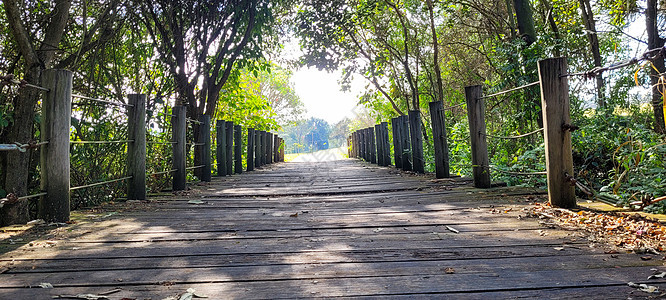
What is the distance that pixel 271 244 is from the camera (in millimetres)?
2158

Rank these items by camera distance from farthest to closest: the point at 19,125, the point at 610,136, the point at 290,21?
the point at 290,21 < the point at 610,136 < the point at 19,125

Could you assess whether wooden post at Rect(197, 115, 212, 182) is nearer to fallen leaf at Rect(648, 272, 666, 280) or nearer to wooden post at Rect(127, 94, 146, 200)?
wooden post at Rect(127, 94, 146, 200)

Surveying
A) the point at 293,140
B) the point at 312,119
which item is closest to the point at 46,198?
the point at 293,140

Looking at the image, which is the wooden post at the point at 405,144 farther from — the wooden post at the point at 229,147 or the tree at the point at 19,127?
the tree at the point at 19,127

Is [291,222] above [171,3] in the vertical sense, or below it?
below

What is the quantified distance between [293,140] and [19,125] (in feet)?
333

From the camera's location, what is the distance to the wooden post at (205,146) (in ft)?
20.6

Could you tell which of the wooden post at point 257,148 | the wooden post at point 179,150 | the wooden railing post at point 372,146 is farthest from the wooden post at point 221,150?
the wooden railing post at point 372,146

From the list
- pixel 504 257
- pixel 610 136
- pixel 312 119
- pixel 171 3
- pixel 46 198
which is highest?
pixel 312 119

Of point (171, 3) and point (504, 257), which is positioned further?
point (171, 3)

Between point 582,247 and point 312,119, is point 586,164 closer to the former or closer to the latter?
point 582,247

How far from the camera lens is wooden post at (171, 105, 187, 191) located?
190 inches

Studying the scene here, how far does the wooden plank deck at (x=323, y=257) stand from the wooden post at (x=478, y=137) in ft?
3.04

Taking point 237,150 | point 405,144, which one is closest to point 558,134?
point 405,144
